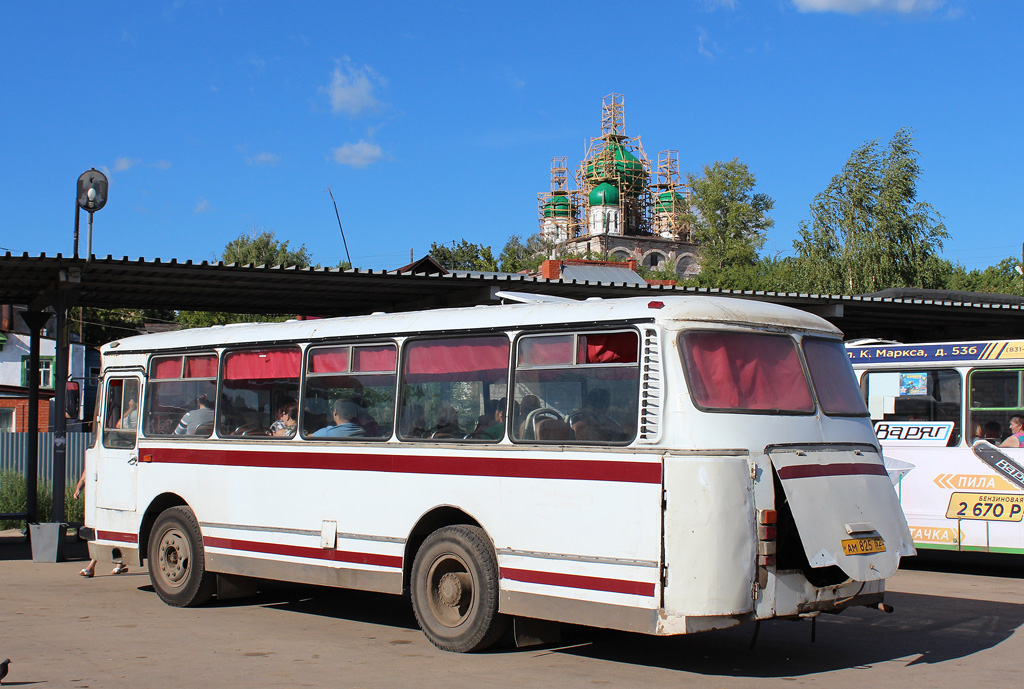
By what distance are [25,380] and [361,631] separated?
47661 millimetres

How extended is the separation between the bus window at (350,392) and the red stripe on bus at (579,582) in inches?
76.1

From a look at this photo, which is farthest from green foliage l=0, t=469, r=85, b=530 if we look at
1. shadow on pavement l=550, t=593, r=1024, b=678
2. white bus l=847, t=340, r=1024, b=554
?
white bus l=847, t=340, r=1024, b=554

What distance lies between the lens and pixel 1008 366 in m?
13.3

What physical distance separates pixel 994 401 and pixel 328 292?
10968mm

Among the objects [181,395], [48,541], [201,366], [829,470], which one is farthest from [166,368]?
[829,470]

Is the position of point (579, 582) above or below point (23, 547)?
above

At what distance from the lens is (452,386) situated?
9.06 m

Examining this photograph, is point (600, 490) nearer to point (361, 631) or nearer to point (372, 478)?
point (372, 478)

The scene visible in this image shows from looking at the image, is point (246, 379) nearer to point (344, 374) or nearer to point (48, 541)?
point (344, 374)

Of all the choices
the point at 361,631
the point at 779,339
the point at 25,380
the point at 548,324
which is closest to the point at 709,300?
the point at 779,339

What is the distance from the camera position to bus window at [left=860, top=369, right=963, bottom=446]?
13.8 metres

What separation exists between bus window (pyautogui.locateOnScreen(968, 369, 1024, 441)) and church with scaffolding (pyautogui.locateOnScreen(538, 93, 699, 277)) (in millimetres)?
80473

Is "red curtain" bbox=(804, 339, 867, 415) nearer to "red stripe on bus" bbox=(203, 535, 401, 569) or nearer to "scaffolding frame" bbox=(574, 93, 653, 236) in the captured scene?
"red stripe on bus" bbox=(203, 535, 401, 569)

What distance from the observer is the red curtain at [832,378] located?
8.27 metres
